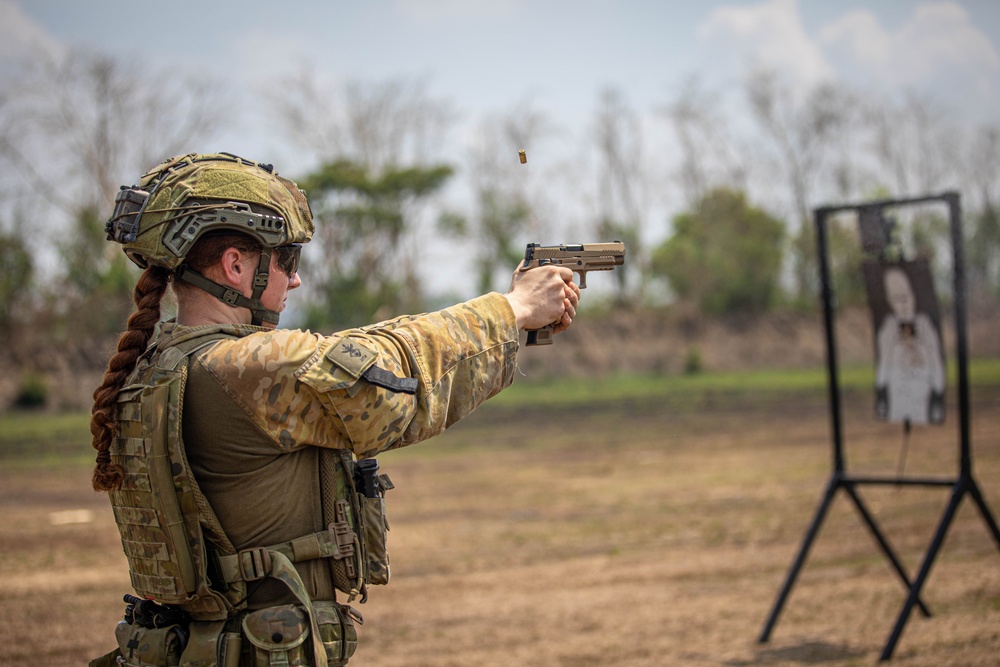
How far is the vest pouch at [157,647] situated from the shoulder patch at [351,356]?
2.88ft

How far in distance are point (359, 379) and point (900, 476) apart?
5157mm

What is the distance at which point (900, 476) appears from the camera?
6605mm

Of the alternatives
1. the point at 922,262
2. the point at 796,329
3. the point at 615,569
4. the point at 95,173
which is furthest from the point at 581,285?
the point at 796,329

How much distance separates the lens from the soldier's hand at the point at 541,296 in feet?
9.19

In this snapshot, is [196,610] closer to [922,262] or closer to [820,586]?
[922,262]

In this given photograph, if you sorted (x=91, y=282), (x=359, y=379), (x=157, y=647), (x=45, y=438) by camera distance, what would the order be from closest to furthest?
(x=359, y=379)
(x=157, y=647)
(x=45, y=438)
(x=91, y=282)

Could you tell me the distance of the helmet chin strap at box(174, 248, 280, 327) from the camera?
8.82 ft

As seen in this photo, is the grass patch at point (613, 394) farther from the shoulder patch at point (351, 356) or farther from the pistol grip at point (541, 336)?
the shoulder patch at point (351, 356)

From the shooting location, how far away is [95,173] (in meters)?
33.9

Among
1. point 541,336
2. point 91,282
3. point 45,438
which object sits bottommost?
point 45,438

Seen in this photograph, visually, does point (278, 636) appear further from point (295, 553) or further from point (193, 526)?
point (193, 526)

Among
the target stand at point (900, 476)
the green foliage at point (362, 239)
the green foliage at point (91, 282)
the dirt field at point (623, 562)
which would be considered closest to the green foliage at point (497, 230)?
the green foliage at point (362, 239)

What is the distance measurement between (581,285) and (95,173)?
34068mm

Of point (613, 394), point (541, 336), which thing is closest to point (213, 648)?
point (541, 336)
